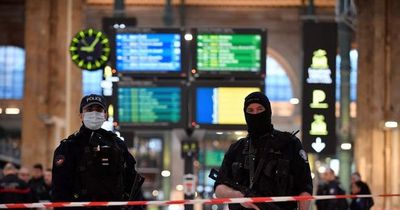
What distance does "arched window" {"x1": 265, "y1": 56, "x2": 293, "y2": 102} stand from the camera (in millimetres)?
42281

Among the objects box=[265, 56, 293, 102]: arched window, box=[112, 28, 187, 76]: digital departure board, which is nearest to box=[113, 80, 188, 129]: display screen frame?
box=[112, 28, 187, 76]: digital departure board

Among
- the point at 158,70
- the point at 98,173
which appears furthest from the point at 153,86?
the point at 98,173

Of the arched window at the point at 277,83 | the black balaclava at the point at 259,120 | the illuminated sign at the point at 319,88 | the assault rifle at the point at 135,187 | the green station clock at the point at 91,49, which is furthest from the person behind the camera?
the arched window at the point at 277,83

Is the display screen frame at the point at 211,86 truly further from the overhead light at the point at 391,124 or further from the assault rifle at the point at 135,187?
the assault rifle at the point at 135,187

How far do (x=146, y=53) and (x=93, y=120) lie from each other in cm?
1122

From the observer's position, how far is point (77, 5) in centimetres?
2133

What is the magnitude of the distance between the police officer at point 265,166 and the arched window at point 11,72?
38171 millimetres

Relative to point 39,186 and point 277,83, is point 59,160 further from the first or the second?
point 277,83

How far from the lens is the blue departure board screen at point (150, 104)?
17328 millimetres

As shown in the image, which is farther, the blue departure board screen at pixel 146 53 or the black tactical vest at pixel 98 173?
the blue departure board screen at pixel 146 53

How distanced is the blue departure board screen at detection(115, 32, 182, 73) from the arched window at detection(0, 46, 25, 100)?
26.4 m

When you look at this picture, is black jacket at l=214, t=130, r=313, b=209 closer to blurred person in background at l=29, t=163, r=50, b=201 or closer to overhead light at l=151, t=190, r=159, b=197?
blurred person in background at l=29, t=163, r=50, b=201

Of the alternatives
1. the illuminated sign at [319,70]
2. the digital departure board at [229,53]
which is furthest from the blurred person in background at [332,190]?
the digital departure board at [229,53]

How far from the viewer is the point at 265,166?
18.6 feet
